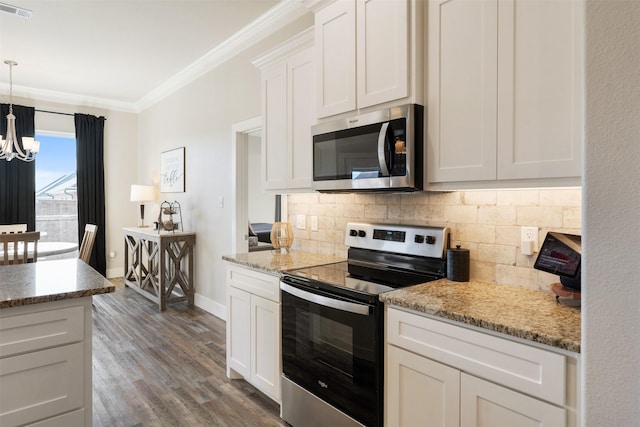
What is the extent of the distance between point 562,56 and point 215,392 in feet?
8.68

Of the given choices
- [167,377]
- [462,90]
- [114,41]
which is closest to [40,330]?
[167,377]

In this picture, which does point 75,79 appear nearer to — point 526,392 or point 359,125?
point 359,125

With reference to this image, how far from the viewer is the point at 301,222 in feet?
9.66

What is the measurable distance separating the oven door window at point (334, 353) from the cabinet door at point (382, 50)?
1.09 meters

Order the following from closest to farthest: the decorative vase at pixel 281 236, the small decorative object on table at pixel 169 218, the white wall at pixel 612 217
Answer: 1. the white wall at pixel 612 217
2. the decorative vase at pixel 281 236
3. the small decorative object on table at pixel 169 218

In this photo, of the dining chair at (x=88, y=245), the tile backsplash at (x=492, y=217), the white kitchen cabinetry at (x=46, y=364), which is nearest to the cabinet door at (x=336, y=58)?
the tile backsplash at (x=492, y=217)

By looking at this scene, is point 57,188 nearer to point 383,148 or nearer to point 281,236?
point 281,236

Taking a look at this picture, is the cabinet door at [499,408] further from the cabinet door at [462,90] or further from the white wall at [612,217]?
the cabinet door at [462,90]

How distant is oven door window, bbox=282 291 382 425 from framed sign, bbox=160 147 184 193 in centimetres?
337

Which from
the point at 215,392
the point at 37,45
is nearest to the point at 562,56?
the point at 215,392

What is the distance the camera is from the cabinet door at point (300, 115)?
243cm

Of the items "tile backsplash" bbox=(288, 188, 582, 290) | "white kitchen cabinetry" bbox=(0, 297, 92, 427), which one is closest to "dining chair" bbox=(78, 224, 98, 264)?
"white kitchen cabinetry" bbox=(0, 297, 92, 427)

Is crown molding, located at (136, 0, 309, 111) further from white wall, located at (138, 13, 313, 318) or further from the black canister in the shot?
the black canister

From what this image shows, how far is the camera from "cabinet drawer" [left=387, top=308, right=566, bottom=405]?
1.16 metres
